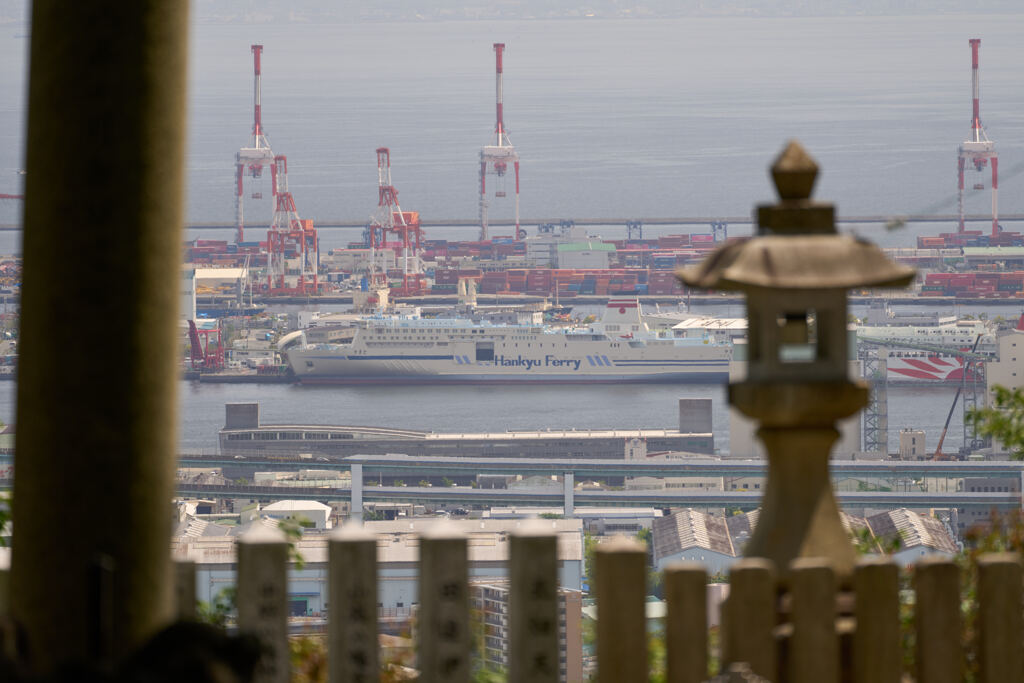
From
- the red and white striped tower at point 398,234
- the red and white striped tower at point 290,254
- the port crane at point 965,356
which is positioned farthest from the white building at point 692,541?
the red and white striped tower at point 290,254

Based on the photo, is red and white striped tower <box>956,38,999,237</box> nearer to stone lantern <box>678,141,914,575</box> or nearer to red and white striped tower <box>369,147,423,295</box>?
red and white striped tower <box>369,147,423,295</box>

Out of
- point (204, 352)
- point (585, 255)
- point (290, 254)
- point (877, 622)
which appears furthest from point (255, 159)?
point (877, 622)

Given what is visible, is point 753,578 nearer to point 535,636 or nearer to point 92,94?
point 535,636

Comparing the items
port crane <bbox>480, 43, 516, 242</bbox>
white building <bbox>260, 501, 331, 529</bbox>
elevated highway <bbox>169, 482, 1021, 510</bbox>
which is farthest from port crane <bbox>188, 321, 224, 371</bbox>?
white building <bbox>260, 501, 331, 529</bbox>

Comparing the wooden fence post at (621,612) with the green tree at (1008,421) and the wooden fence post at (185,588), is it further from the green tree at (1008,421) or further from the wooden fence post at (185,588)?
the green tree at (1008,421)

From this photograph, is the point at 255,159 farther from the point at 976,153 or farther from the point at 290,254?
the point at 976,153

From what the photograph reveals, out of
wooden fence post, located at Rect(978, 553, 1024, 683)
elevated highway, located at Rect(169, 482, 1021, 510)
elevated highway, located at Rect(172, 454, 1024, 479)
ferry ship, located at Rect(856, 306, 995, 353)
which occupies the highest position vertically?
ferry ship, located at Rect(856, 306, 995, 353)
